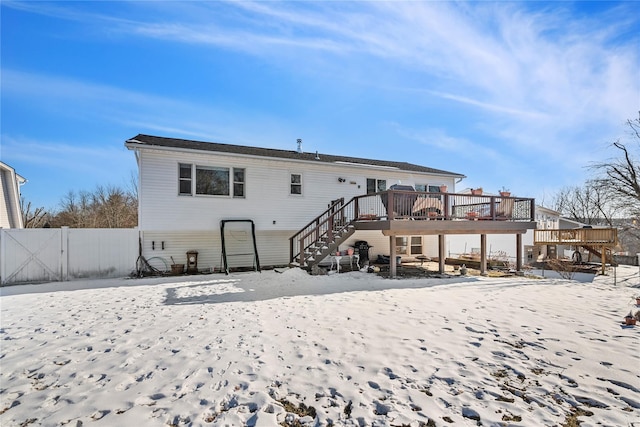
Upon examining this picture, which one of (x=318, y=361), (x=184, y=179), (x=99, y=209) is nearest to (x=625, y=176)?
(x=318, y=361)

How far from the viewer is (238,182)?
12008mm

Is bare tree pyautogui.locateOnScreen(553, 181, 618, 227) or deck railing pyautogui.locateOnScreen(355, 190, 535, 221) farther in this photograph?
bare tree pyautogui.locateOnScreen(553, 181, 618, 227)

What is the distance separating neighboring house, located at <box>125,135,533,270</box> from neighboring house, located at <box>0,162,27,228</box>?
9.94 meters

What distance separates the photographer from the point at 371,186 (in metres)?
14.8

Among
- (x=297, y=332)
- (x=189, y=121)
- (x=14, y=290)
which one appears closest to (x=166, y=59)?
(x=189, y=121)

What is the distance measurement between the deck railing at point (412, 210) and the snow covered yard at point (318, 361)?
3757 millimetres

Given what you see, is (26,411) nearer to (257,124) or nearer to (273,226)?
(273,226)

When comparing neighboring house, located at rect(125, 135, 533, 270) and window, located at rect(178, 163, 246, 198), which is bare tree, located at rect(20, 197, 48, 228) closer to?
neighboring house, located at rect(125, 135, 533, 270)

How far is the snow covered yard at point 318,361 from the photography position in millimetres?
3018

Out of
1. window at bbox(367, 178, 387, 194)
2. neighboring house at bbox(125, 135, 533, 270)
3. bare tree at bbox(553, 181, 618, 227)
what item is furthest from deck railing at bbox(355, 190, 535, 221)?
bare tree at bbox(553, 181, 618, 227)

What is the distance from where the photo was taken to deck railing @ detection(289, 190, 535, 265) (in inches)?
412

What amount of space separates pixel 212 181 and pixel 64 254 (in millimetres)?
5405

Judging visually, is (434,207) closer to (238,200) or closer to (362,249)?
(362,249)

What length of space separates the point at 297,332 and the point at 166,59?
35.2 feet
